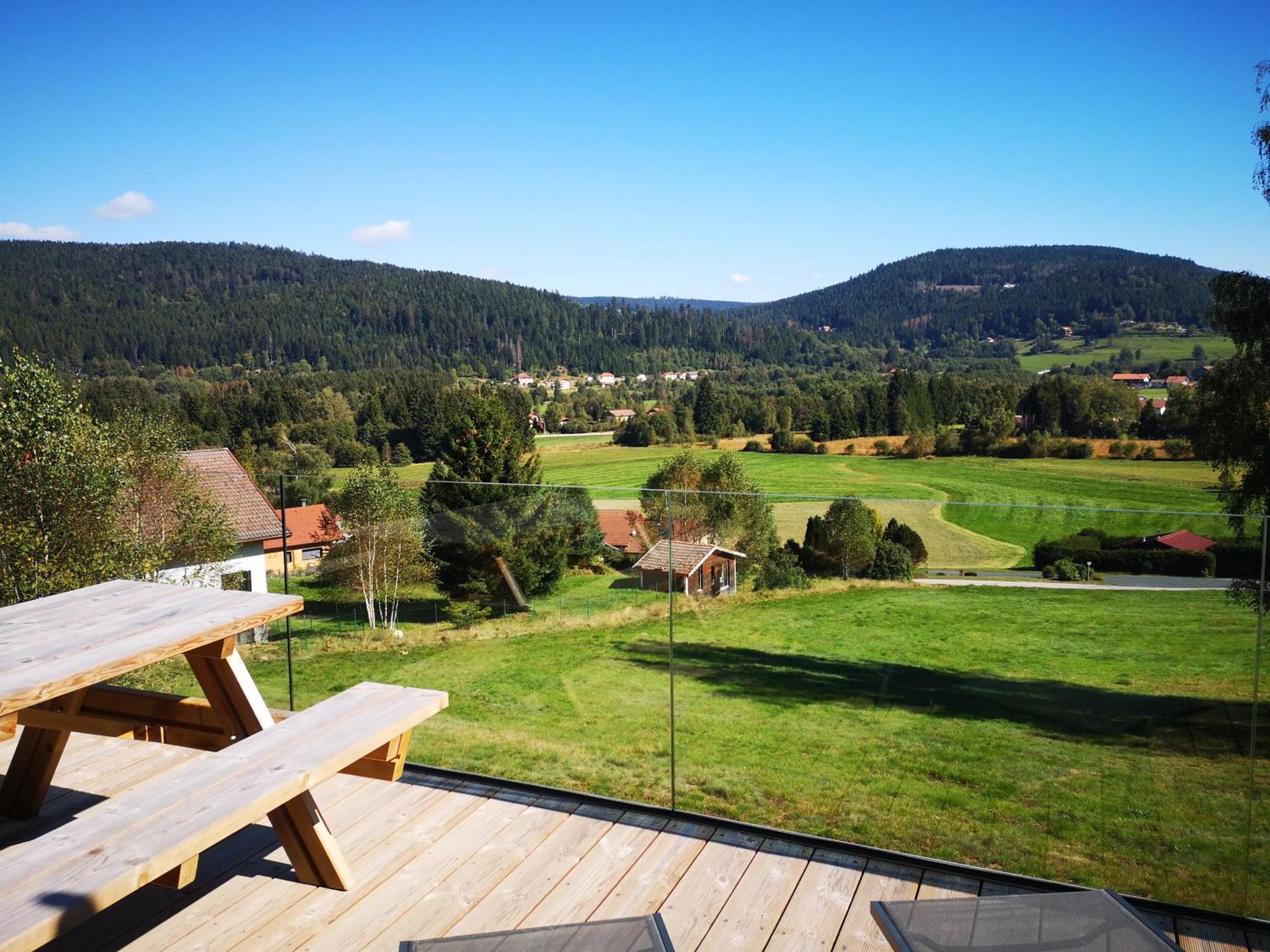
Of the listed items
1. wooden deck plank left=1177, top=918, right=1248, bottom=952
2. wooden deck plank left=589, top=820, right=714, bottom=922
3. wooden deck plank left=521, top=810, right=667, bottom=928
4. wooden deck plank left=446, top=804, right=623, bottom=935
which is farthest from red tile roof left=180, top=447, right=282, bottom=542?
wooden deck plank left=1177, top=918, right=1248, bottom=952

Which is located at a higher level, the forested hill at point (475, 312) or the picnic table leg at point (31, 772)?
the forested hill at point (475, 312)

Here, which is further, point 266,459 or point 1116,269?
point 1116,269

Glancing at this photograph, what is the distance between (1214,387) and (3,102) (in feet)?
140

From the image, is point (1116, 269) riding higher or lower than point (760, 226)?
lower

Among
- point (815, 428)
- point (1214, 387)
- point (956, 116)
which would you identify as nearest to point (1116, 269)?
point (956, 116)

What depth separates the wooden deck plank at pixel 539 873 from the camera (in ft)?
7.36

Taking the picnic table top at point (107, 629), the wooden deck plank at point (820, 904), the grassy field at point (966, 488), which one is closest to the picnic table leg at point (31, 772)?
the picnic table top at point (107, 629)

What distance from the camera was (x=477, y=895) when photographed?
236 centimetres

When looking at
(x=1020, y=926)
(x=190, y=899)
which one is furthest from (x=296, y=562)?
(x=1020, y=926)

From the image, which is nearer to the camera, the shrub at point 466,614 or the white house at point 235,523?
the shrub at point 466,614

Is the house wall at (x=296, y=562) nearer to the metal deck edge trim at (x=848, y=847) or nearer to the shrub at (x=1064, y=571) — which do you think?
the metal deck edge trim at (x=848, y=847)

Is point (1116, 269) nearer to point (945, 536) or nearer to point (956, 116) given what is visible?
point (956, 116)

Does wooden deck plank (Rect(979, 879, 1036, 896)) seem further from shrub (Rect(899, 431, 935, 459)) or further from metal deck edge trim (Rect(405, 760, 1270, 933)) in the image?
shrub (Rect(899, 431, 935, 459))

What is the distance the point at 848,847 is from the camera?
8.50ft
